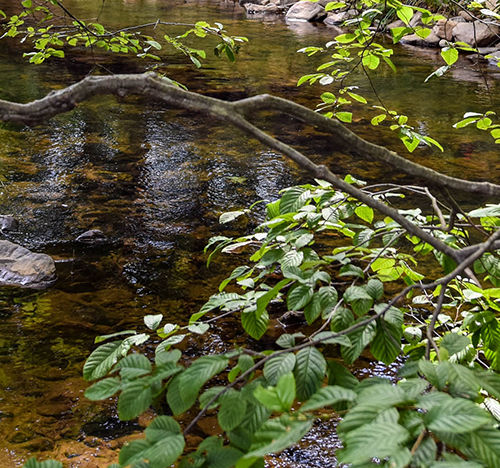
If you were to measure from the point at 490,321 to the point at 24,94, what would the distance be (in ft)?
28.1

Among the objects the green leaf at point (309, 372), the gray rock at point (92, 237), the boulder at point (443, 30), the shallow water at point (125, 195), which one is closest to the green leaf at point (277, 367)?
the green leaf at point (309, 372)

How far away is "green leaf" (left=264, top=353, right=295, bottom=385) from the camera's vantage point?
99cm

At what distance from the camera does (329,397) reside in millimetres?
829

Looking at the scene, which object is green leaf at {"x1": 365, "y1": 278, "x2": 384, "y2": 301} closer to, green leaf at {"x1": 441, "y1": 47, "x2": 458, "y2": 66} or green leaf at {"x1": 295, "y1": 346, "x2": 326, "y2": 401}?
green leaf at {"x1": 295, "y1": 346, "x2": 326, "y2": 401}

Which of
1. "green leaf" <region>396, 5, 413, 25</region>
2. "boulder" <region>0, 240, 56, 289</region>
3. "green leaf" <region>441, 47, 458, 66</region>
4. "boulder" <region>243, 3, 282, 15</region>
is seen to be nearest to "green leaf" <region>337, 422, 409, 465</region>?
"green leaf" <region>396, 5, 413, 25</region>

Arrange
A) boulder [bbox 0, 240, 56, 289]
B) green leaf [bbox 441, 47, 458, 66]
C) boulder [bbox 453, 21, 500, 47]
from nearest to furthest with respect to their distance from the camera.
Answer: green leaf [bbox 441, 47, 458, 66] → boulder [bbox 0, 240, 56, 289] → boulder [bbox 453, 21, 500, 47]

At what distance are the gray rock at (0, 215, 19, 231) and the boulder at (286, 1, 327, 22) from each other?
17179mm

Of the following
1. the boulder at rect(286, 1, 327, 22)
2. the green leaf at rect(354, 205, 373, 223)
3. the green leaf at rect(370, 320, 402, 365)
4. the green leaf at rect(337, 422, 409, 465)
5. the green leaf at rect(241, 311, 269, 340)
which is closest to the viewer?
the green leaf at rect(337, 422, 409, 465)

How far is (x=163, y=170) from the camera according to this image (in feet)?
21.9

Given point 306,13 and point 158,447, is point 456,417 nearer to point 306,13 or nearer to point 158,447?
point 158,447

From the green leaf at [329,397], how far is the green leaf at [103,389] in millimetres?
392

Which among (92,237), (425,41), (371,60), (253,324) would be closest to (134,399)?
(253,324)

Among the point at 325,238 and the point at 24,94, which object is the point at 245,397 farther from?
the point at 24,94

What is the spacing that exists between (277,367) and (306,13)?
21105 millimetres
